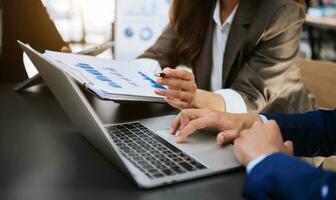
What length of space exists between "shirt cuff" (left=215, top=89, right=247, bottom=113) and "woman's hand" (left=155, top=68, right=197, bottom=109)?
100mm

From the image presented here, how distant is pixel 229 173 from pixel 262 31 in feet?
2.08

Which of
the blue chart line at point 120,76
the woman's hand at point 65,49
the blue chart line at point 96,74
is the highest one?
the blue chart line at point 96,74

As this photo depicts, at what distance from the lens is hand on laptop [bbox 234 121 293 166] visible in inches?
24.6

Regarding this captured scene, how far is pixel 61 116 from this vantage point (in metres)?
0.91

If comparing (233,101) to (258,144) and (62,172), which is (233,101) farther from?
(62,172)

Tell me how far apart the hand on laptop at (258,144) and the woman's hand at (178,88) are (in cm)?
26

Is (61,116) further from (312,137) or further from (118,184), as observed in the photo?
(312,137)

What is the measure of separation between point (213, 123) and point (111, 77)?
0.26m

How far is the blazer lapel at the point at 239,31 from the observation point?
1.20 metres

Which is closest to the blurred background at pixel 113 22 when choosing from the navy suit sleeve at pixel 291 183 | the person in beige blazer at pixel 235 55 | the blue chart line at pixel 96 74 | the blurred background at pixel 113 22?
the blurred background at pixel 113 22

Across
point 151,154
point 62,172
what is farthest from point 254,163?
point 62,172

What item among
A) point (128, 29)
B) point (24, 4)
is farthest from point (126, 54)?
point (24, 4)

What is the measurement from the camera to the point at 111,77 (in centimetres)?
90

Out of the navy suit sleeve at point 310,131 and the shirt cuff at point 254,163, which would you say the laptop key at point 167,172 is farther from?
the navy suit sleeve at point 310,131
